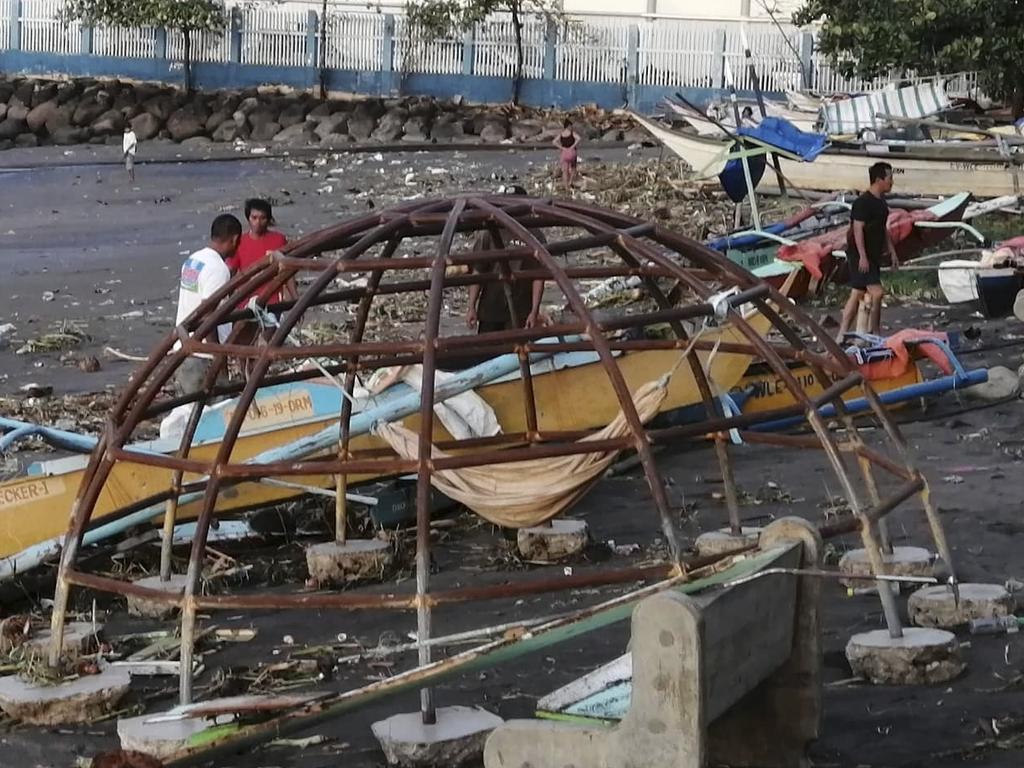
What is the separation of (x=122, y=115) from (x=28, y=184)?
331 inches

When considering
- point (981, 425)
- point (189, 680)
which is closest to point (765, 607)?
point (189, 680)

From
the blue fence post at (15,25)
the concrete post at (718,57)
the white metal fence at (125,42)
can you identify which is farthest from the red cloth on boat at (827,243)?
the blue fence post at (15,25)

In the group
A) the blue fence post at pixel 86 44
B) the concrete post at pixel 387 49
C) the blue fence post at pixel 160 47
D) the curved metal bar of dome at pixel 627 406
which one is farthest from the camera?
the blue fence post at pixel 86 44

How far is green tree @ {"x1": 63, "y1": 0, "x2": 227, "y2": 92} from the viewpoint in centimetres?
3606

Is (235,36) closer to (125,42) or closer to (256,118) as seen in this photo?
(125,42)

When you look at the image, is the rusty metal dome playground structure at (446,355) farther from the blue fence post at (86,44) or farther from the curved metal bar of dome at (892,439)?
the blue fence post at (86,44)

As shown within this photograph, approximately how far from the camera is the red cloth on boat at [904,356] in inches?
427

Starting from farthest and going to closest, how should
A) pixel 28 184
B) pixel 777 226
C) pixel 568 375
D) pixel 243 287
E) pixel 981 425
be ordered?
pixel 28 184 → pixel 777 226 → pixel 981 425 → pixel 568 375 → pixel 243 287

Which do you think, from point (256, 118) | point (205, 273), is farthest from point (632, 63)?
point (205, 273)

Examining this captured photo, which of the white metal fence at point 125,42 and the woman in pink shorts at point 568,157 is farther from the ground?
the white metal fence at point 125,42

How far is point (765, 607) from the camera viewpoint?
5117 mm

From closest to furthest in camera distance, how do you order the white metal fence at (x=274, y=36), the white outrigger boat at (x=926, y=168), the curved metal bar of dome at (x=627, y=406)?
the curved metal bar of dome at (x=627, y=406)
the white outrigger boat at (x=926, y=168)
the white metal fence at (x=274, y=36)

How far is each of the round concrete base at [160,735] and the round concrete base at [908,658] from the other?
2.57 meters

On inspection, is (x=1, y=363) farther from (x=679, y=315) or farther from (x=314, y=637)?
(x=679, y=315)
